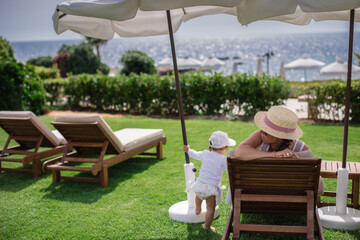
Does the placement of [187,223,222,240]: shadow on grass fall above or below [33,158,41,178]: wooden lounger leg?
below

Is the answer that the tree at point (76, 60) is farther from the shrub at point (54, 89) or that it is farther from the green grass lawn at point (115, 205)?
the green grass lawn at point (115, 205)

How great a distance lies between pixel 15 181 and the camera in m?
5.66

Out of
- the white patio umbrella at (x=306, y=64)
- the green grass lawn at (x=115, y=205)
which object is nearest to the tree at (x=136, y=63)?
the white patio umbrella at (x=306, y=64)

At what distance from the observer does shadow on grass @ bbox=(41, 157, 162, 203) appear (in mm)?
4879

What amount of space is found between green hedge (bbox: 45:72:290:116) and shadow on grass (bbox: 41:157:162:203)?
5227 millimetres

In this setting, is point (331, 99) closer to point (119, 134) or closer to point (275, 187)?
point (119, 134)

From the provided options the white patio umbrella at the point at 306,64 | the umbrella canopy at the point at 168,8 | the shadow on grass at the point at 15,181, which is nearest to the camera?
the umbrella canopy at the point at 168,8

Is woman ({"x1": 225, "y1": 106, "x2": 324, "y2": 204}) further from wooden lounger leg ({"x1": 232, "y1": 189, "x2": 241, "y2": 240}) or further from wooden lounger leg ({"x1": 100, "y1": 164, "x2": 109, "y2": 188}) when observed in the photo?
wooden lounger leg ({"x1": 100, "y1": 164, "x2": 109, "y2": 188})

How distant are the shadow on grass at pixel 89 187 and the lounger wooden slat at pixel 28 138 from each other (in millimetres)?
607

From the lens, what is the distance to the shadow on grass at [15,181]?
17.5ft

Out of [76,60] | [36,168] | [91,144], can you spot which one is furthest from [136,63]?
[91,144]

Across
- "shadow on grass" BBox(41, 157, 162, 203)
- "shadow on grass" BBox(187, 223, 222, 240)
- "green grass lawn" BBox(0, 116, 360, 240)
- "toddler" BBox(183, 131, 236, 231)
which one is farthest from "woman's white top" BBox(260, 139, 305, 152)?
"shadow on grass" BBox(41, 157, 162, 203)

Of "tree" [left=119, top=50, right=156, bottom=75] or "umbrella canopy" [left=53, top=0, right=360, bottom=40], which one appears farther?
"tree" [left=119, top=50, right=156, bottom=75]

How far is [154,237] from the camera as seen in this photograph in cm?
363
